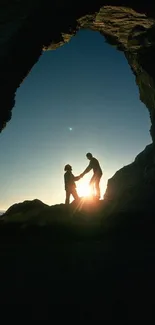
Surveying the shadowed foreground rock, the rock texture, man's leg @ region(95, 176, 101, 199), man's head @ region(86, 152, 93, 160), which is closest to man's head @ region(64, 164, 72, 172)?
man's head @ region(86, 152, 93, 160)

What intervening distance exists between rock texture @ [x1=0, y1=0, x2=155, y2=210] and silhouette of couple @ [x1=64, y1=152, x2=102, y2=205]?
182 inches

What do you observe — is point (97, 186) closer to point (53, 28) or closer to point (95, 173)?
point (95, 173)

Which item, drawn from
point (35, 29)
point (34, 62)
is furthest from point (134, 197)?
point (35, 29)

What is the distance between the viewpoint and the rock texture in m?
15.6

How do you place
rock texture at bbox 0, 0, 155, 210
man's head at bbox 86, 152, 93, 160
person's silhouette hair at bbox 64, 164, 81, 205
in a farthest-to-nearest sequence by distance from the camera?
man's head at bbox 86, 152, 93, 160 → person's silhouette hair at bbox 64, 164, 81, 205 → rock texture at bbox 0, 0, 155, 210

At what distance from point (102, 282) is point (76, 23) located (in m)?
18.7

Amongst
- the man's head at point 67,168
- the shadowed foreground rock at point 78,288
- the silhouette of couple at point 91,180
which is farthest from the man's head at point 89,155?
the shadowed foreground rock at point 78,288

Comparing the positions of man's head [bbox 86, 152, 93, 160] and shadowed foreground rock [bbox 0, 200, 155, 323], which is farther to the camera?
man's head [bbox 86, 152, 93, 160]

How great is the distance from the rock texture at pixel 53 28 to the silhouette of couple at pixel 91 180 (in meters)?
4.62

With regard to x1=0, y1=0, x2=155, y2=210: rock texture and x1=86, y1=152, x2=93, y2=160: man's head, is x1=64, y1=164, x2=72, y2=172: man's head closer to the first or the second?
x1=86, y1=152, x2=93, y2=160: man's head

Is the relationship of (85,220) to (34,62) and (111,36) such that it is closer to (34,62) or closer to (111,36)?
(34,62)

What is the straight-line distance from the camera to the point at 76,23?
62.8 feet

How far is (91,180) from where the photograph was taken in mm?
16766

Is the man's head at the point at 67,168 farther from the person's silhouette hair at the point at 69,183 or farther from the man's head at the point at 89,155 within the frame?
the man's head at the point at 89,155
